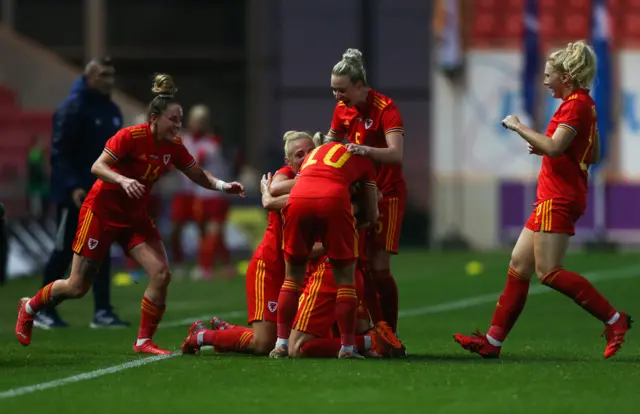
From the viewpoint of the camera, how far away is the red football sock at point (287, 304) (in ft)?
33.0

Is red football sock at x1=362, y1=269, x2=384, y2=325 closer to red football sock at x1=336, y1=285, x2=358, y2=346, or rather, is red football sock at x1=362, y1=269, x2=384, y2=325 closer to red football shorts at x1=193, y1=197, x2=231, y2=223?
red football sock at x1=336, y1=285, x2=358, y2=346

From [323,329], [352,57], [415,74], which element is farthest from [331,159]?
[415,74]

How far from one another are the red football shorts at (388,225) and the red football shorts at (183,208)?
10762 millimetres

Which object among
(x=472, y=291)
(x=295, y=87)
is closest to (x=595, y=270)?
(x=472, y=291)

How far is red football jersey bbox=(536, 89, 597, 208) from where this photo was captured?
9.96m

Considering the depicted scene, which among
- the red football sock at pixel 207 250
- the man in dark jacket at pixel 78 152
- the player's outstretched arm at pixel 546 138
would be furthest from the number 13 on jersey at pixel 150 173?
the red football sock at pixel 207 250

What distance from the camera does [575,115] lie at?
9.93 m

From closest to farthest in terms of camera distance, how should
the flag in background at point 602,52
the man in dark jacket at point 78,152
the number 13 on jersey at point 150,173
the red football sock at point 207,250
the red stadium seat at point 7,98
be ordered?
1. the number 13 on jersey at point 150,173
2. the man in dark jacket at point 78,152
3. the red football sock at point 207,250
4. the red stadium seat at point 7,98
5. the flag in background at point 602,52

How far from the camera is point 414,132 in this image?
34625 millimetres

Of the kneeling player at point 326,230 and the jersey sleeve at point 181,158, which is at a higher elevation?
the jersey sleeve at point 181,158

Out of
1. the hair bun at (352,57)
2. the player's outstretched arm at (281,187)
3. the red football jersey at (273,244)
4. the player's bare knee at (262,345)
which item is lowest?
the player's bare knee at (262,345)

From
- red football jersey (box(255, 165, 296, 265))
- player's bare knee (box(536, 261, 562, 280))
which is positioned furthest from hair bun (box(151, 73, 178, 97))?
player's bare knee (box(536, 261, 562, 280))

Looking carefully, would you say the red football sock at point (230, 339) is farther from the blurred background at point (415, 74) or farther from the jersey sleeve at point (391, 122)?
the blurred background at point (415, 74)

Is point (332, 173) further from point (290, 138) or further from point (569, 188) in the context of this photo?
point (569, 188)
